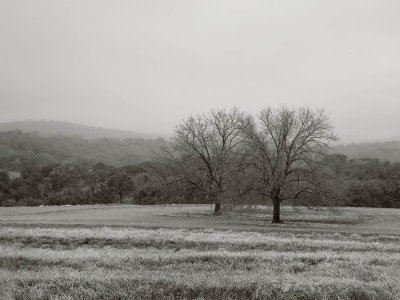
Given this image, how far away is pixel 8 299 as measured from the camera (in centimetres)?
1014

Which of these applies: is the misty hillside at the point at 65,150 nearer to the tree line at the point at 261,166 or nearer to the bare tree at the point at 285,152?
the tree line at the point at 261,166

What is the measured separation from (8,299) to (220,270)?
20.5ft

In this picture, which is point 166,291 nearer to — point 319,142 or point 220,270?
point 220,270

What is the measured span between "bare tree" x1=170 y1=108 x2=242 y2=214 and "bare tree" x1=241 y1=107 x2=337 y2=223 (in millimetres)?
8514

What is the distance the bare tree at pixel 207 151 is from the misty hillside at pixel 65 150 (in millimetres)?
85706

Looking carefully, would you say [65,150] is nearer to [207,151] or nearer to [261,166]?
[207,151]

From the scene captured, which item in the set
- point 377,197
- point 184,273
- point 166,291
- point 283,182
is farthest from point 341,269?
point 377,197

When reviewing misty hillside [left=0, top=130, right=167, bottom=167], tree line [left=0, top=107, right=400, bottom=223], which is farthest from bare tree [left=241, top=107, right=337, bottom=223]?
misty hillside [left=0, top=130, right=167, bottom=167]

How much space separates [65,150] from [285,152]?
138m

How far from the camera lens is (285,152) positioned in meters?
41.0

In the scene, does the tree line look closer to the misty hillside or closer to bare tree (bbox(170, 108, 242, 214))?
bare tree (bbox(170, 108, 242, 214))

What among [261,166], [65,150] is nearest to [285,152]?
[261,166]

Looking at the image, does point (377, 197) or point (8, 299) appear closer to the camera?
point (8, 299)

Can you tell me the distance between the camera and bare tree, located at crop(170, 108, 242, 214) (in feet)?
168
